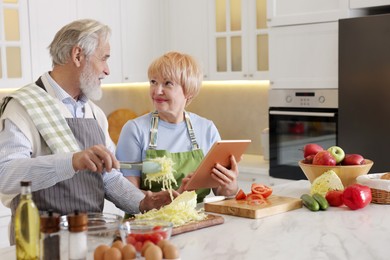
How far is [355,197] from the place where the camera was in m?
2.24

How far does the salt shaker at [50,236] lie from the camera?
1497 mm

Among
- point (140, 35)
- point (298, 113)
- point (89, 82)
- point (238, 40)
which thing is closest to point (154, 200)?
point (89, 82)

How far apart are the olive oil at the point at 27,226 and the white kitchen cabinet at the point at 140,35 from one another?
11.2 feet

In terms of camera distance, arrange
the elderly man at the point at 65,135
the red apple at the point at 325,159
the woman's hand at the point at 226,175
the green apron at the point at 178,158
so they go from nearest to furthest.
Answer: the elderly man at the point at 65,135
the woman's hand at the point at 226,175
the red apple at the point at 325,159
the green apron at the point at 178,158

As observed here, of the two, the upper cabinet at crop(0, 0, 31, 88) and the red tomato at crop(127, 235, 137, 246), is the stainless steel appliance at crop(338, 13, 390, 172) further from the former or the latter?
the red tomato at crop(127, 235, 137, 246)

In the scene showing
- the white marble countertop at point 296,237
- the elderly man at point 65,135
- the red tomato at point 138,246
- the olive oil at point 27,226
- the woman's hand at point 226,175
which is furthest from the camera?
the woman's hand at point 226,175

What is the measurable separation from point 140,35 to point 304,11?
145cm

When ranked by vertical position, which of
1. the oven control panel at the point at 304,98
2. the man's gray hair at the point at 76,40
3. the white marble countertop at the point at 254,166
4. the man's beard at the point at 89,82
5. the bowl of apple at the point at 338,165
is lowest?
the white marble countertop at the point at 254,166

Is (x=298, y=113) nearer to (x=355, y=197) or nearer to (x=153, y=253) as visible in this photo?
(x=355, y=197)

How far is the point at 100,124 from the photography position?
2.64 m

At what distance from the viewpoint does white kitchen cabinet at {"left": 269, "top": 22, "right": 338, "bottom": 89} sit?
3.93 meters

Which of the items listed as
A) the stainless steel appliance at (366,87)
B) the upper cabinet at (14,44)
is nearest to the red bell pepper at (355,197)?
the stainless steel appliance at (366,87)

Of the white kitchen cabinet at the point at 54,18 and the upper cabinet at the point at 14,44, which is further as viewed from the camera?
the white kitchen cabinet at the point at 54,18

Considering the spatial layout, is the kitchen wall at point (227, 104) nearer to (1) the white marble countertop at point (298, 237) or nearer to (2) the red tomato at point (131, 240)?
(1) the white marble countertop at point (298, 237)
